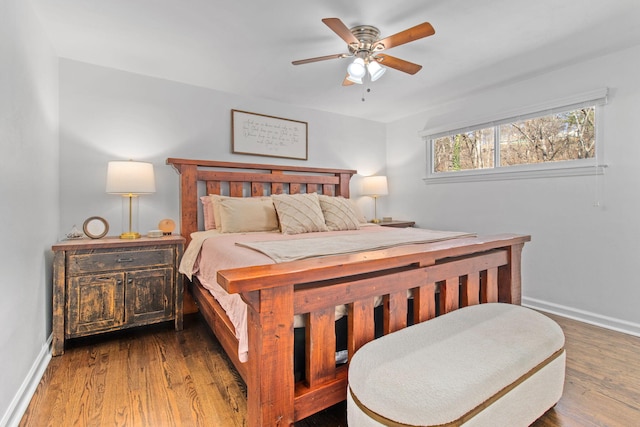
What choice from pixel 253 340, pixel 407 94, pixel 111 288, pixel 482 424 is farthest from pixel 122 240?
pixel 407 94

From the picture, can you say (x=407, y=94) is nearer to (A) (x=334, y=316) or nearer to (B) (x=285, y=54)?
(B) (x=285, y=54)

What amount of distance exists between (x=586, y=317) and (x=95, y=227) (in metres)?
4.14

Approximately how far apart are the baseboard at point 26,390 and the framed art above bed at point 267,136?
223 centimetres

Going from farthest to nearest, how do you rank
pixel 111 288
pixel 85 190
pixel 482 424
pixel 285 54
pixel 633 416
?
pixel 85 190
pixel 285 54
pixel 111 288
pixel 633 416
pixel 482 424

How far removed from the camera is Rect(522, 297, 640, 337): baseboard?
2.41 meters

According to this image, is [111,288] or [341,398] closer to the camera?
[341,398]

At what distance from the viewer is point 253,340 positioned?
1.15m

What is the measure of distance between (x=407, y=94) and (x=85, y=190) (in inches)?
127

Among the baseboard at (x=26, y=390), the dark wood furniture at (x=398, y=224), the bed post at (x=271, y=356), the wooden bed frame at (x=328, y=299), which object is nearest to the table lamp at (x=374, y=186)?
the dark wood furniture at (x=398, y=224)

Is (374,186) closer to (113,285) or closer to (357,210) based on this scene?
(357,210)

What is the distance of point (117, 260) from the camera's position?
2.29 m

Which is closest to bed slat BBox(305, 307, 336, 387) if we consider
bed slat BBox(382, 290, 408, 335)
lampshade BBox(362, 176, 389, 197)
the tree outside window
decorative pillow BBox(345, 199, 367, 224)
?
bed slat BBox(382, 290, 408, 335)

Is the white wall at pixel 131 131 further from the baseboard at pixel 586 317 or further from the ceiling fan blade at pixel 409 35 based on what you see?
the baseboard at pixel 586 317

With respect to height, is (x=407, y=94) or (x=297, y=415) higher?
(x=407, y=94)
